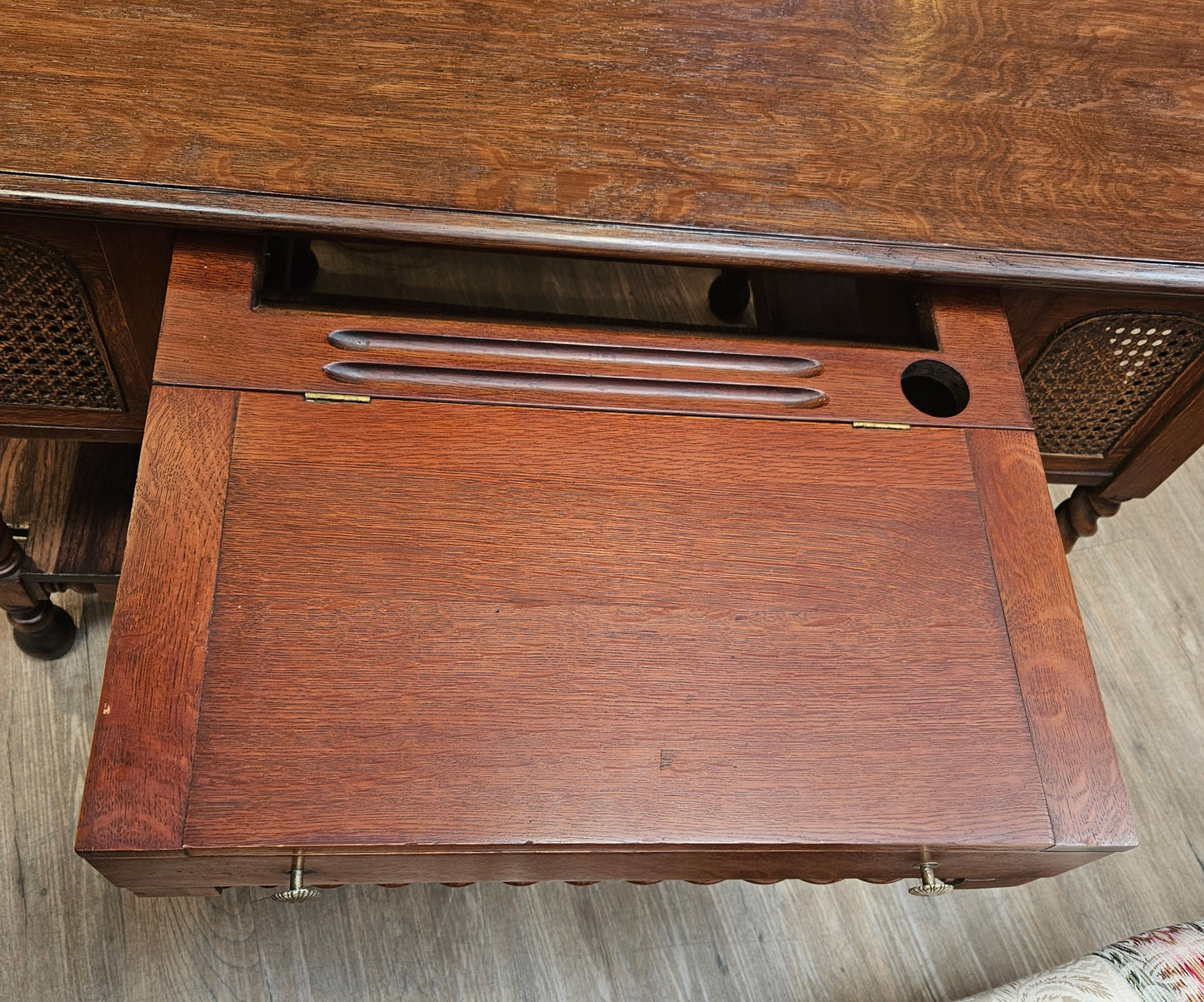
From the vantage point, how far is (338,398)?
2.19 ft

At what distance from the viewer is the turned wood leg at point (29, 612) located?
2.96ft

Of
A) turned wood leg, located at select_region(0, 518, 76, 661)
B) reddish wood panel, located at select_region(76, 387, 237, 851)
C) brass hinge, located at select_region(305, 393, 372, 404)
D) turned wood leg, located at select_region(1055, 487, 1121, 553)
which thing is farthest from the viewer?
turned wood leg, located at select_region(1055, 487, 1121, 553)

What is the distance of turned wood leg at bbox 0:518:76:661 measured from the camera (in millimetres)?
903

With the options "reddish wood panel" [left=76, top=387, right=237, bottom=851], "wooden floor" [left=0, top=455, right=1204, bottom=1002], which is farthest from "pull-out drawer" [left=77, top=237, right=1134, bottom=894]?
"wooden floor" [left=0, top=455, right=1204, bottom=1002]

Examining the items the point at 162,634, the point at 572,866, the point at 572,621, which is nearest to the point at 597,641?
the point at 572,621

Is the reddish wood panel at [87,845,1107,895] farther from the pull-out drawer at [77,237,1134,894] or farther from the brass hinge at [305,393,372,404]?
the brass hinge at [305,393,372,404]

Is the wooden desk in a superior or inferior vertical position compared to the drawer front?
superior

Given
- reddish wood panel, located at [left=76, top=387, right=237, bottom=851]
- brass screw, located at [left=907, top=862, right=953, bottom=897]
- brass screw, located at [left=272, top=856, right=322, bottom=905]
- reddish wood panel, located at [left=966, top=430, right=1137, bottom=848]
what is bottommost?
brass screw, located at [left=272, top=856, right=322, bottom=905]

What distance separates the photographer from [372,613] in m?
0.60

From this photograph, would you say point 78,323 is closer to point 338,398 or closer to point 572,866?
point 338,398

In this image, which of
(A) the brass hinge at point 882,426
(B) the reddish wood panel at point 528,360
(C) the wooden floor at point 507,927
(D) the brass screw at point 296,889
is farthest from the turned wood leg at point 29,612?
(A) the brass hinge at point 882,426

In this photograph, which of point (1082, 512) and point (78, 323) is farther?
point (1082, 512)

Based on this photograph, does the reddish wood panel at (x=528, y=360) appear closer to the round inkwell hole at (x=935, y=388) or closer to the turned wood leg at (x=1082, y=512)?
the round inkwell hole at (x=935, y=388)

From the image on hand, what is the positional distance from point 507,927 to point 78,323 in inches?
25.3
